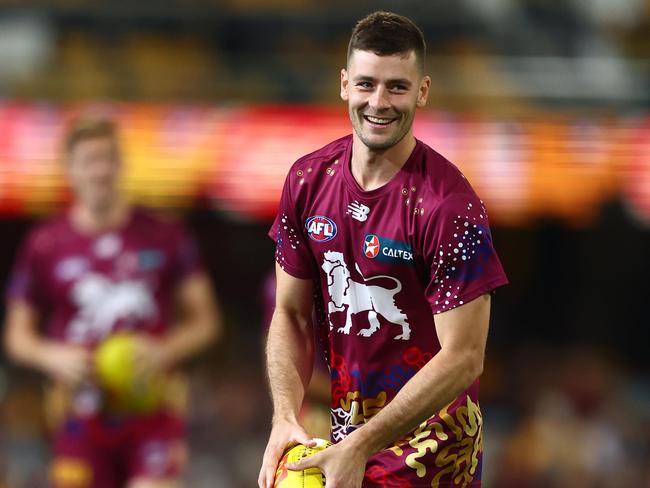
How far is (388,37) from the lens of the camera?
4465mm

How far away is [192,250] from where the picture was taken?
7715mm

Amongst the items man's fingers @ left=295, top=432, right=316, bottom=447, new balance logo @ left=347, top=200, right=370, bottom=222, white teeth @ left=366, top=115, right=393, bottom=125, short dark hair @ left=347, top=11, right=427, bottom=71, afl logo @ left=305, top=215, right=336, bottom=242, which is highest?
short dark hair @ left=347, top=11, right=427, bottom=71

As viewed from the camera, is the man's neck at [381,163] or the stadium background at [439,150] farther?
the stadium background at [439,150]

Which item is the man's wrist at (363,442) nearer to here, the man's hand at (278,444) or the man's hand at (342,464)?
the man's hand at (342,464)

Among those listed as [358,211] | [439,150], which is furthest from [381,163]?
[439,150]

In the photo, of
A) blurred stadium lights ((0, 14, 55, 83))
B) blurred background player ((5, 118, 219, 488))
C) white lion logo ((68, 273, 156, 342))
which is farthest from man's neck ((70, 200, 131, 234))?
blurred stadium lights ((0, 14, 55, 83))

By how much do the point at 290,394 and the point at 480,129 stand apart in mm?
6763

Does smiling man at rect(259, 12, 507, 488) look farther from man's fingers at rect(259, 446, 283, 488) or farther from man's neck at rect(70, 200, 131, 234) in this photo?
man's neck at rect(70, 200, 131, 234)

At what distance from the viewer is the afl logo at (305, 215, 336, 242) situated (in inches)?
187

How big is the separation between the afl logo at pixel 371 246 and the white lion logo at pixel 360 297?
80mm

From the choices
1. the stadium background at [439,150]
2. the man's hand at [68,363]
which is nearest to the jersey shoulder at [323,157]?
the man's hand at [68,363]

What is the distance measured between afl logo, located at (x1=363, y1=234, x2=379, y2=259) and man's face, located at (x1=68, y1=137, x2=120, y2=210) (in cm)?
295

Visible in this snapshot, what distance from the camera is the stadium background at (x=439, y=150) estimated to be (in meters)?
11.0

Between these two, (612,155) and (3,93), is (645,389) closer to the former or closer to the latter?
(612,155)
